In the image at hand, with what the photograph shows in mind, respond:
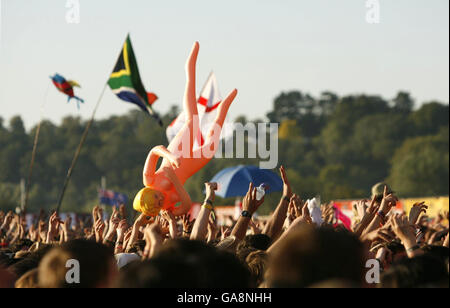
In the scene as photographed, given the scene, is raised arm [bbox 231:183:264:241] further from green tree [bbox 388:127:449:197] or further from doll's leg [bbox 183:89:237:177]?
green tree [bbox 388:127:449:197]

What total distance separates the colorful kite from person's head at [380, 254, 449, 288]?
14.6 metres

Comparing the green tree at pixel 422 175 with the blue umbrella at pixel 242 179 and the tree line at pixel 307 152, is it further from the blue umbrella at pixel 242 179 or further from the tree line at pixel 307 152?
the blue umbrella at pixel 242 179

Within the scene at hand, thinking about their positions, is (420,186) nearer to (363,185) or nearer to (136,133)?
(363,185)

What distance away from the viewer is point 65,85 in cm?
1814

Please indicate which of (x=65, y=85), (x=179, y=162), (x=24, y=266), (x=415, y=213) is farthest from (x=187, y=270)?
(x=65, y=85)

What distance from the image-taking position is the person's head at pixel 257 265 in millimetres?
4754

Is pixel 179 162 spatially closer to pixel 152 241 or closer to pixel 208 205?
pixel 208 205

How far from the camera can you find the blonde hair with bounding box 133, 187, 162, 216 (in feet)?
33.2

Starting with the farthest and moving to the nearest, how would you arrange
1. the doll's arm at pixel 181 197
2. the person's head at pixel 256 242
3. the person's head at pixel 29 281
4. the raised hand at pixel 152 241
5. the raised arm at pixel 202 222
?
1. the doll's arm at pixel 181 197
2. the person's head at pixel 256 242
3. the raised arm at pixel 202 222
4. the raised hand at pixel 152 241
5. the person's head at pixel 29 281

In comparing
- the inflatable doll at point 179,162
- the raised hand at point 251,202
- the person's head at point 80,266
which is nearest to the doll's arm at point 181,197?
the inflatable doll at point 179,162

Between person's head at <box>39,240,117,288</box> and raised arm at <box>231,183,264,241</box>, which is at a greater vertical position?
raised arm at <box>231,183,264,241</box>

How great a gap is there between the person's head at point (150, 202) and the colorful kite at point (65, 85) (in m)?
8.00

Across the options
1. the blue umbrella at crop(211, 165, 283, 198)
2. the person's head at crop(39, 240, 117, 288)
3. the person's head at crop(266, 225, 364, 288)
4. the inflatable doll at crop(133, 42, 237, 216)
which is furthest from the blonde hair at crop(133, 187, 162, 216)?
the person's head at crop(266, 225, 364, 288)
